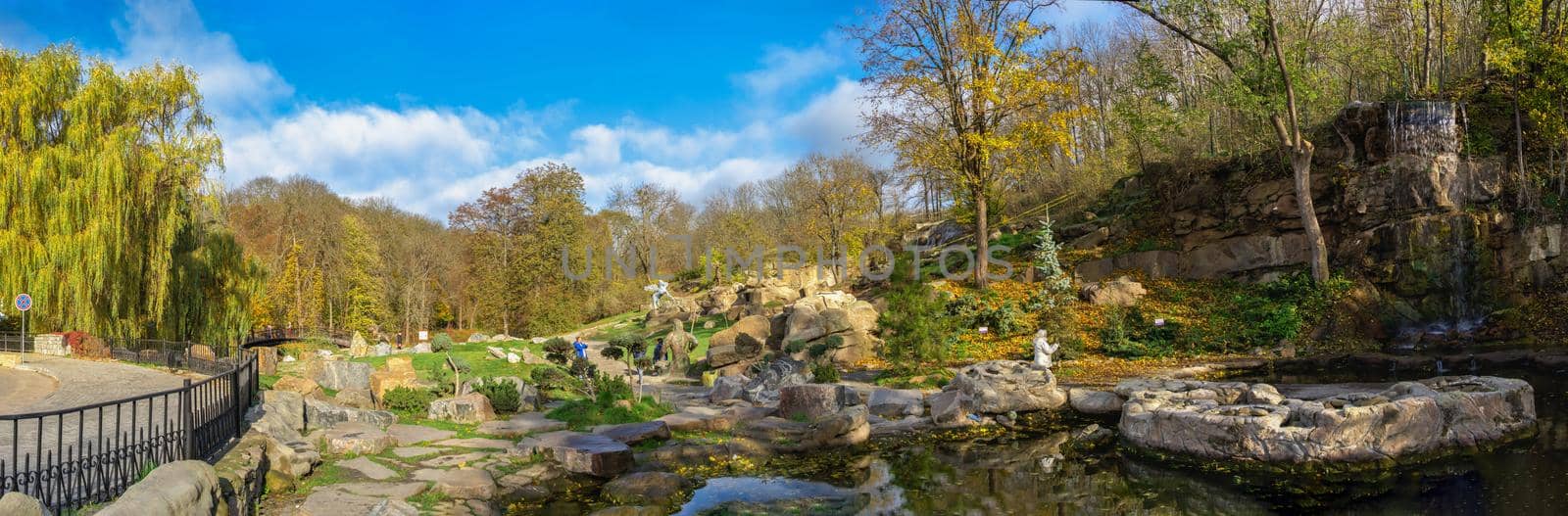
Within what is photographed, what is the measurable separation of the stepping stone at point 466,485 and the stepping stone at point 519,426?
2.60m

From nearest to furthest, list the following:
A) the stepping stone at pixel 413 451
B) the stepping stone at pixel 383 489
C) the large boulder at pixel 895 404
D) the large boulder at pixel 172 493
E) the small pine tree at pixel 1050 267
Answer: the large boulder at pixel 172 493
the stepping stone at pixel 383 489
the stepping stone at pixel 413 451
the large boulder at pixel 895 404
the small pine tree at pixel 1050 267

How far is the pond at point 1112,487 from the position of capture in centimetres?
839

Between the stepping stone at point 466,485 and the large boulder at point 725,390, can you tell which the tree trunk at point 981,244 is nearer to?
the large boulder at point 725,390

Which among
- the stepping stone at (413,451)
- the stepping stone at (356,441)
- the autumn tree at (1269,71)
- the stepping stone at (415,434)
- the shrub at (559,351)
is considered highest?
the autumn tree at (1269,71)

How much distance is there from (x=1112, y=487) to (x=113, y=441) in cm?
1148

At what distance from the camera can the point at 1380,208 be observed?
2198 centimetres

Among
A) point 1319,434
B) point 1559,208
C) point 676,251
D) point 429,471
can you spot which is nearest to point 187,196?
point 429,471

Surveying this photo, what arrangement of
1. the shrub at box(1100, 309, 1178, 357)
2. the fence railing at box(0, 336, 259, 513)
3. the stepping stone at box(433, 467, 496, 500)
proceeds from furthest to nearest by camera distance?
the shrub at box(1100, 309, 1178, 357) < the stepping stone at box(433, 467, 496, 500) < the fence railing at box(0, 336, 259, 513)

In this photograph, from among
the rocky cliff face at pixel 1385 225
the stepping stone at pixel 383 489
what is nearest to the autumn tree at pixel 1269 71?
the rocky cliff face at pixel 1385 225

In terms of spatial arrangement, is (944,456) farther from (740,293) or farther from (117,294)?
(740,293)

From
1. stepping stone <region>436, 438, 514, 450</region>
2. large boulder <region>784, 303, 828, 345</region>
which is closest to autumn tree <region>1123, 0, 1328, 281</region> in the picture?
large boulder <region>784, 303, 828, 345</region>

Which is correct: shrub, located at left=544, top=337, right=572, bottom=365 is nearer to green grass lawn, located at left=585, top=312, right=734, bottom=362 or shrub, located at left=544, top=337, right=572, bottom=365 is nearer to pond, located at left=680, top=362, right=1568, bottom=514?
green grass lawn, located at left=585, top=312, right=734, bottom=362

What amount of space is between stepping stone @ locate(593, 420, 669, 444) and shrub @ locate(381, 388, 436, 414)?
11.9 ft

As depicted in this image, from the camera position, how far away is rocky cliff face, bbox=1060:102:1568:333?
19859 mm
